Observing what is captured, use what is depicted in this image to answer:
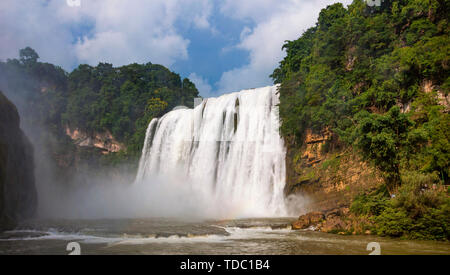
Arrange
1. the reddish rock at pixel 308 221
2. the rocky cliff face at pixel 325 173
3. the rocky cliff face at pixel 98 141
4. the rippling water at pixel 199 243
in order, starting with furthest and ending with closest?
the rocky cliff face at pixel 98 141 → the rocky cliff face at pixel 325 173 → the reddish rock at pixel 308 221 → the rippling water at pixel 199 243

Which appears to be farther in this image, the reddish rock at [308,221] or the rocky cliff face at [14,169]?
the rocky cliff face at [14,169]

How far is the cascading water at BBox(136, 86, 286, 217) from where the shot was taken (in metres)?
22.7

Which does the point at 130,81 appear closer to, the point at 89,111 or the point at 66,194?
the point at 89,111

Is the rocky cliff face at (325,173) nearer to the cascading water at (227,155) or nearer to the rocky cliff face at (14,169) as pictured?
the cascading water at (227,155)

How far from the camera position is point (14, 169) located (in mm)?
18406

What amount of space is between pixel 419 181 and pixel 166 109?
36.8 m

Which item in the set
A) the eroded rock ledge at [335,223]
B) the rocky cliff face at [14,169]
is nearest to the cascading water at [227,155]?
the eroded rock ledge at [335,223]

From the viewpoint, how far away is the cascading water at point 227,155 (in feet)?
74.5

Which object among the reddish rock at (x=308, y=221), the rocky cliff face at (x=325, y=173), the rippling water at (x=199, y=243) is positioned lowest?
the rippling water at (x=199, y=243)

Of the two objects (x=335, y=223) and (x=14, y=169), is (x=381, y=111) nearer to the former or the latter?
(x=335, y=223)

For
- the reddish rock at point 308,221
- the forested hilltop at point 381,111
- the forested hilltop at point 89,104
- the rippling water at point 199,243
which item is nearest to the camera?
the rippling water at point 199,243

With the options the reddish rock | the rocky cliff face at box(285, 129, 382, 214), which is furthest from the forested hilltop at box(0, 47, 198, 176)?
the reddish rock

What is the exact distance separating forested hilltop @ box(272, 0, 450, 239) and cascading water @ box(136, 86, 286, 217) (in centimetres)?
178

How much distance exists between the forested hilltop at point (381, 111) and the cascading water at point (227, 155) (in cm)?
178
